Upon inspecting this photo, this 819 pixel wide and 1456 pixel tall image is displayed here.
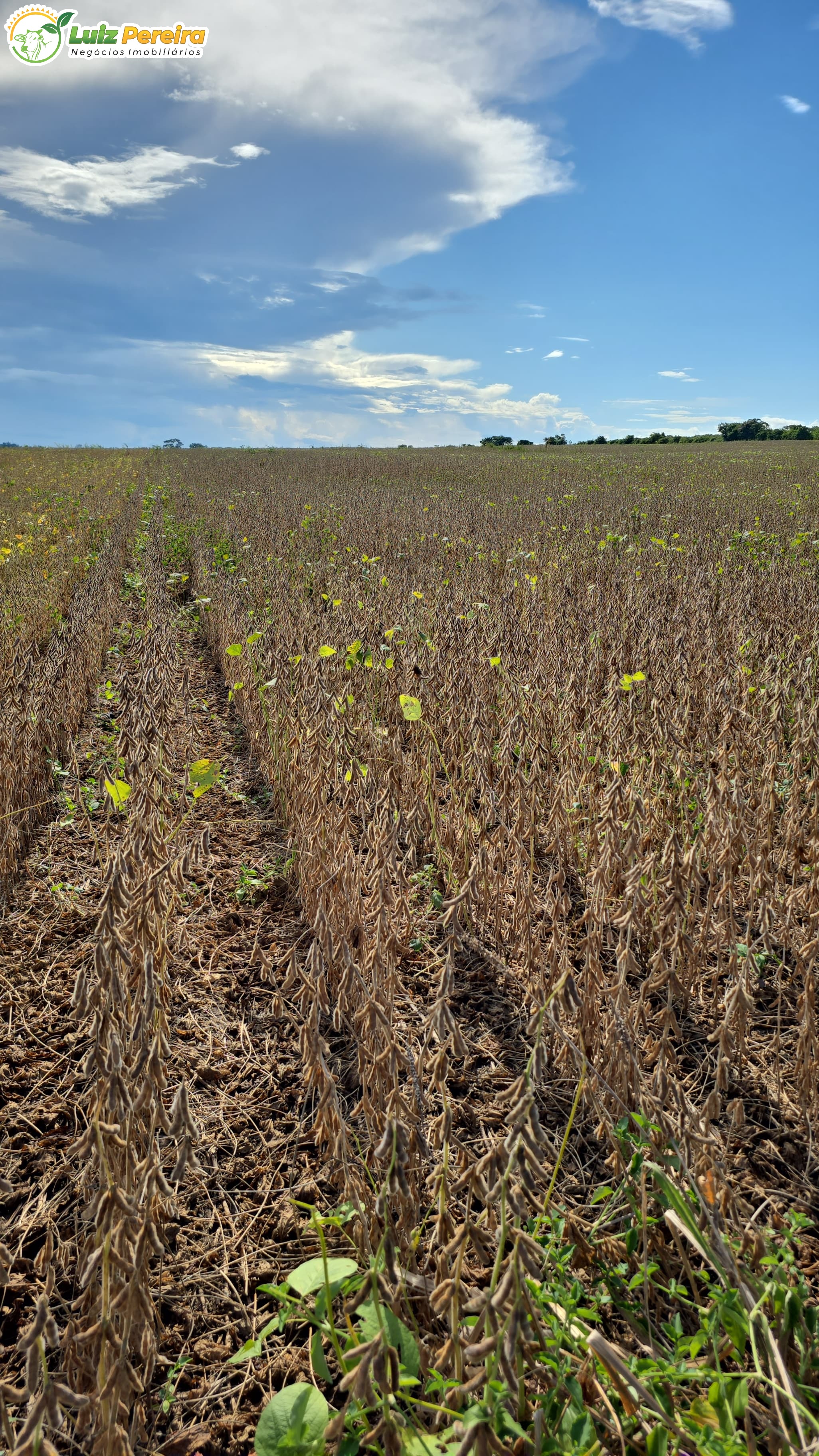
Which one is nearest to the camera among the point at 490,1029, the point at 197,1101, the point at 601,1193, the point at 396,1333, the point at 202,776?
the point at 396,1333

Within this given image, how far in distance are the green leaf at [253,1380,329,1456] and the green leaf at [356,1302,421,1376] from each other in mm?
131

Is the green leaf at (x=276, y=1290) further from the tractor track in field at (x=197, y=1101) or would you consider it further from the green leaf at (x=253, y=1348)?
the tractor track in field at (x=197, y=1101)

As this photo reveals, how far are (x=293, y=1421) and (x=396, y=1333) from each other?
0.23 metres

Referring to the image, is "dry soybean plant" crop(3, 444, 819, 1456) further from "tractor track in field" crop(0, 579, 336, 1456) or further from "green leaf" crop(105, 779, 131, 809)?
"green leaf" crop(105, 779, 131, 809)

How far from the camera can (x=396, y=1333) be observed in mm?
1246

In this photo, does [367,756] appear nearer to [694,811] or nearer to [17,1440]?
[694,811]

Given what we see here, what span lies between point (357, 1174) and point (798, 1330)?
88 centimetres

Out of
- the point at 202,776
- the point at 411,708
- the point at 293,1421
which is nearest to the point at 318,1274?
the point at 293,1421

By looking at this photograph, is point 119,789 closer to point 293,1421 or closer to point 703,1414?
point 293,1421

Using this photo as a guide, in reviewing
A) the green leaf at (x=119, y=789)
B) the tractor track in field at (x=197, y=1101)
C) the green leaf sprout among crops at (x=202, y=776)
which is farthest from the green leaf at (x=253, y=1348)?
the green leaf sprout among crops at (x=202, y=776)

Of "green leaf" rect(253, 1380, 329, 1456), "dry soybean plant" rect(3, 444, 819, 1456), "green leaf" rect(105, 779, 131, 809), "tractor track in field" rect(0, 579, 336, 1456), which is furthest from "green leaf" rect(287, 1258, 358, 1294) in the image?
"green leaf" rect(105, 779, 131, 809)

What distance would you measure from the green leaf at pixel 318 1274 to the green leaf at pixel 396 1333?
7cm

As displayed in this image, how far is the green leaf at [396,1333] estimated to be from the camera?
4.09ft

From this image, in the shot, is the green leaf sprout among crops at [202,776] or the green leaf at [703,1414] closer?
the green leaf at [703,1414]
